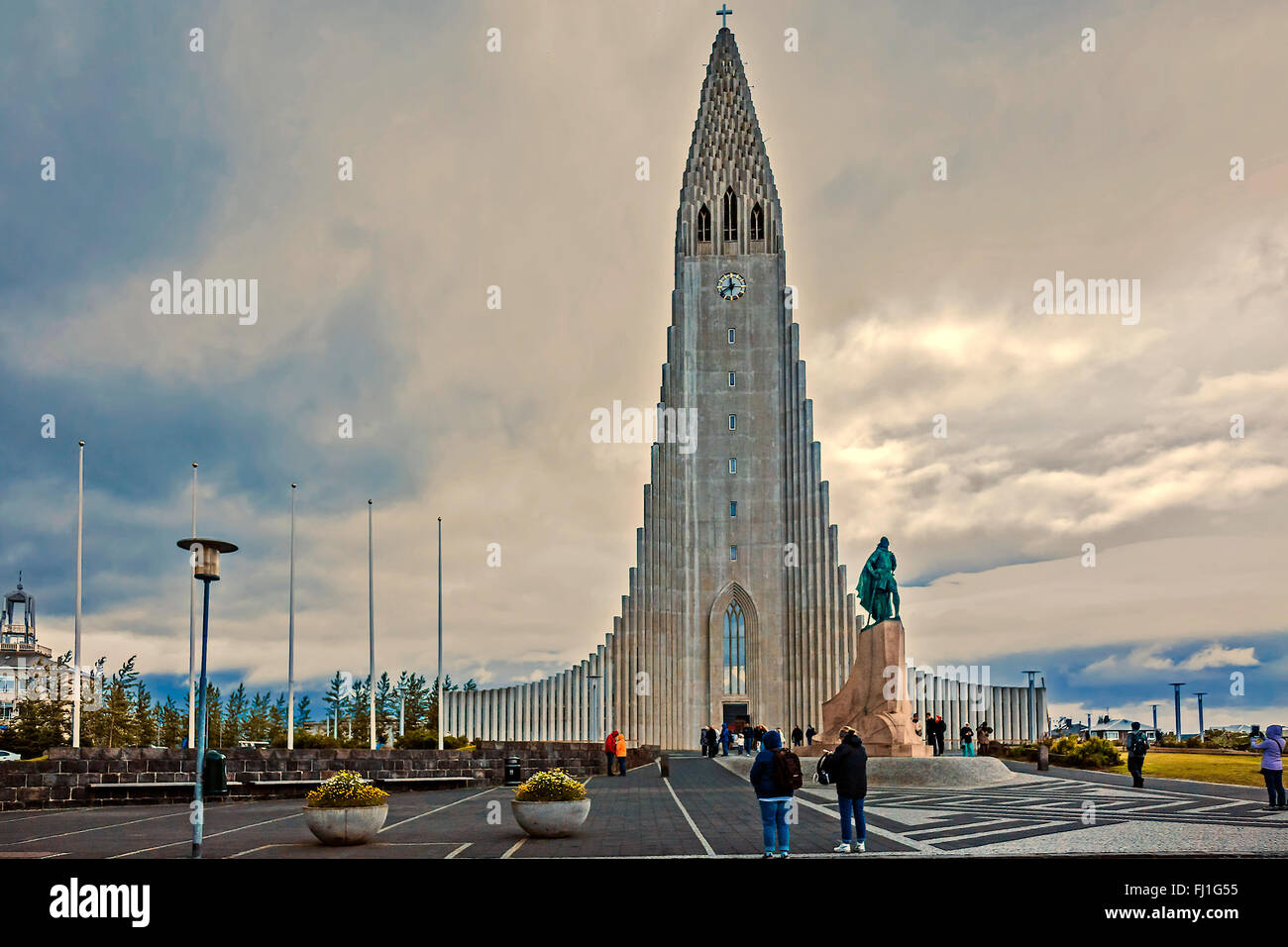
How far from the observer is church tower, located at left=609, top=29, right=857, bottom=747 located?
66.9 meters

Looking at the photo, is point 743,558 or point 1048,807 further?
point 743,558


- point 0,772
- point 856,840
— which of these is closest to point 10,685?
point 0,772

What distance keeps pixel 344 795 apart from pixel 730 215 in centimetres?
6029

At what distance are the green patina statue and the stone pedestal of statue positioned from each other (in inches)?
14.5

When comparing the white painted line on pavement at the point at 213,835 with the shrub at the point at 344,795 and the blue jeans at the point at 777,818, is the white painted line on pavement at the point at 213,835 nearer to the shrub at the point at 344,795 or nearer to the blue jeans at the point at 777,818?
the shrub at the point at 344,795

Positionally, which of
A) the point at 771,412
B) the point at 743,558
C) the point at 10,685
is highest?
the point at 771,412

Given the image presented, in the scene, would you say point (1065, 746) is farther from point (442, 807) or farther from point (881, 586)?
point (442, 807)

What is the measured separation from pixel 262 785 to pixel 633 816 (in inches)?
544

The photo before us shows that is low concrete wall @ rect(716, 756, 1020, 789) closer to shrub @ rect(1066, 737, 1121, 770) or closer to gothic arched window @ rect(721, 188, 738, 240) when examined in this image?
shrub @ rect(1066, 737, 1121, 770)

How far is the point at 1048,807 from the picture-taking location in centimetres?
2252

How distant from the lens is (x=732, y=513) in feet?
227

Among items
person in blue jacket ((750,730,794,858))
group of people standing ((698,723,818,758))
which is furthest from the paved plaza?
group of people standing ((698,723,818,758))

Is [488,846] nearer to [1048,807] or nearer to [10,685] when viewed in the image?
[1048,807]
